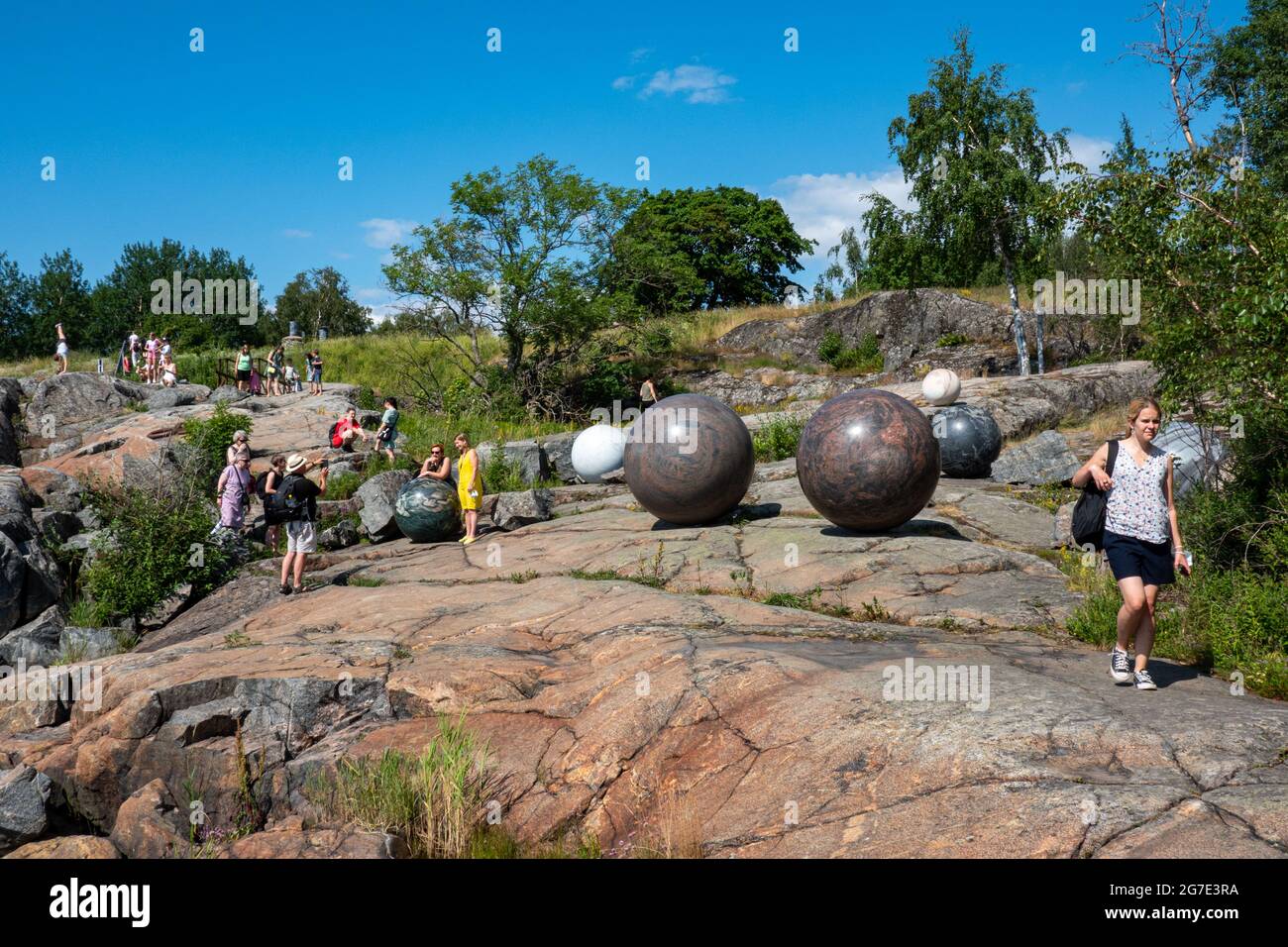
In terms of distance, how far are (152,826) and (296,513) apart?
5.96 m

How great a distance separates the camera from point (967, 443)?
1781cm

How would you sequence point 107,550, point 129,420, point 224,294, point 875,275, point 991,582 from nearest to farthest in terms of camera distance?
point 991,582 < point 107,550 < point 129,420 < point 875,275 < point 224,294

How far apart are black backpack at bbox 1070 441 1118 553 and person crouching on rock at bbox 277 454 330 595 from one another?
8.89 m

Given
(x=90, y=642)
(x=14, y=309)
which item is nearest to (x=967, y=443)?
(x=90, y=642)

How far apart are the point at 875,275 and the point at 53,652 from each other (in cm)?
5206

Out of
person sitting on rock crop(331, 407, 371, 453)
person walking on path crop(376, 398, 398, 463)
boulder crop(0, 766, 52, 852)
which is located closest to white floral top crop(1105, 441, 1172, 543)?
boulder crop(0, 766, 52, 852)

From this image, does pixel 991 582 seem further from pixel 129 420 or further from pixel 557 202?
pixel 557 202

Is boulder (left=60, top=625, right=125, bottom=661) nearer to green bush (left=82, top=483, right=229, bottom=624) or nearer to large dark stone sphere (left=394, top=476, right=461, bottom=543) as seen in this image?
green bush (left=82, top=483, right=229, bottom=624)

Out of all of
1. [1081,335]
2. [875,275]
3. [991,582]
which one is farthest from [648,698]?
[875,275]

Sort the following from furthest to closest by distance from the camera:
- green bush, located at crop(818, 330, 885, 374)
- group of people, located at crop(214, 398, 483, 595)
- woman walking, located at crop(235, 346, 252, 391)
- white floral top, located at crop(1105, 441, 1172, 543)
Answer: green bush, located at crop(818, 330, 885, 374), woman walking, located at crop(235, 346, 252, 391), group of people, located at crop(214, 398, 483, 595), white floral top, located at crop(1105, 441, 1172, 543)

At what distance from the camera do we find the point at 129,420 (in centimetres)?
2628

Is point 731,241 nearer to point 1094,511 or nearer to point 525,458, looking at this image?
point 525,458

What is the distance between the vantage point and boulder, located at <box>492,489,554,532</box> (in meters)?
17.0

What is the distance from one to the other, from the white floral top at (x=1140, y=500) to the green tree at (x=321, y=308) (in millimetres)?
59118
